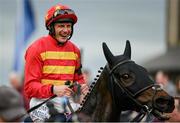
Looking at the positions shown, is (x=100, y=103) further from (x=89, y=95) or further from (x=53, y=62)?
(x=53, y=62)

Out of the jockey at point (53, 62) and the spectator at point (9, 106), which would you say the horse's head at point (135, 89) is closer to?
the jockey at point (53, 62)

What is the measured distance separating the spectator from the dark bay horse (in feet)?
6.14

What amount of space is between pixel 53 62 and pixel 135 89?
1.15m

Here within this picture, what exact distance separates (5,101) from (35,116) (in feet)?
8.26

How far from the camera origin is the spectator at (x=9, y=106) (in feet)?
26.3

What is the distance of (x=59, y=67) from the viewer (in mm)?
10594

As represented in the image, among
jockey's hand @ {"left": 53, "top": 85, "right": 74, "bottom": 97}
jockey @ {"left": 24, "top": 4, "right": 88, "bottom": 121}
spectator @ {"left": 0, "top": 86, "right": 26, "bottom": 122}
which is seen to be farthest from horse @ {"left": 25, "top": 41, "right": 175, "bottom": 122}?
spectator @ {"left": 0, "top": 86, "right": 26, "bottom": 122}

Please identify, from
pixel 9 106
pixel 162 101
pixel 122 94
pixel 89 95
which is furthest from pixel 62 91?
pixel 9 106

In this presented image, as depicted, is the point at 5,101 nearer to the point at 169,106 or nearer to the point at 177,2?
the point at 169,106

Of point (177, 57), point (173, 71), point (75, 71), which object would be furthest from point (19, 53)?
point (177, 57)

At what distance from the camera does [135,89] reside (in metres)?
9.90

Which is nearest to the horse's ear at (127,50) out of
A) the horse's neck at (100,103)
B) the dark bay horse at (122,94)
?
the dark bay horse at (122,94)

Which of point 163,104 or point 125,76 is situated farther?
point 125,76

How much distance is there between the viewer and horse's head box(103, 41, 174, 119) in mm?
9805
